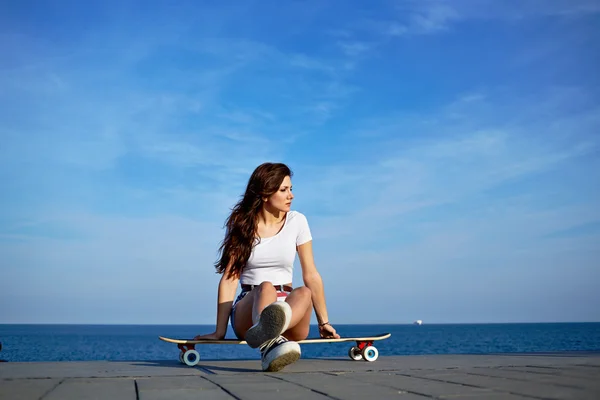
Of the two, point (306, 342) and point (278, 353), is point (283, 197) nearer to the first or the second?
point (306, 342)

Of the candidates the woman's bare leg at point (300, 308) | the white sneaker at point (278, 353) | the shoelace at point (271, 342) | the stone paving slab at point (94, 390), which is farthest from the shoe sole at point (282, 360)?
the stone paving slab at point (94, 390)

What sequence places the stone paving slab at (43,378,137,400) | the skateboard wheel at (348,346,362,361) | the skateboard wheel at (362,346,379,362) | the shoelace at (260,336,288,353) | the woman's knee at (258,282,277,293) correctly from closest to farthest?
the stone paving slab at (43,378,137,400)
the shoelace at (260,336,288,353)
the woman's knee at (258,282,277,293)
the skateboard wheel at (362,346,379,362)
the skateboard wheel at (348,346,362,361)

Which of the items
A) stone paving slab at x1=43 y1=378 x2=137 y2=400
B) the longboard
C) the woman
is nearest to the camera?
stone paving slab at x1=43 y1=378 x2=137 y2=400

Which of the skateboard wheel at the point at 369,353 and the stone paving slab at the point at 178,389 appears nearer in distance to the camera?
the stone paving slab at the point at 178,389

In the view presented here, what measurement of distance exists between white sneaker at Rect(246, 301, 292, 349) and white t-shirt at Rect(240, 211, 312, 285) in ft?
3.49

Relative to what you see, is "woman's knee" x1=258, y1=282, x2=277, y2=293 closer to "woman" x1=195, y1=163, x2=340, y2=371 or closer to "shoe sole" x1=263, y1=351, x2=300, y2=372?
"woman" x1=195, y1=163, x2=340, y2=371

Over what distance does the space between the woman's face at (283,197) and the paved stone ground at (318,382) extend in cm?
136

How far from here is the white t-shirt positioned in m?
4.81

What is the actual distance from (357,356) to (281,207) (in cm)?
150

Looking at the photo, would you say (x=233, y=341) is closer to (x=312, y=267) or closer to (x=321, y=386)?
(x=312, y=267)

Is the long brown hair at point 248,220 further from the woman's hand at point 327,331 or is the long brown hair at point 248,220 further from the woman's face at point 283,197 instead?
the woman's hand at point 327,331

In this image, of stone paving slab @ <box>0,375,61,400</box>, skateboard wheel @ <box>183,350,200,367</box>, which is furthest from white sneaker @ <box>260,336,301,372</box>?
stone paving slab @ <box>0,375,61,400</box>

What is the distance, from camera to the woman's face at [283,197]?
4820 millimetres

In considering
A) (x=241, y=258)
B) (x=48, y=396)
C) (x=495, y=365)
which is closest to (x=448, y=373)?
(x=495, y=365)
